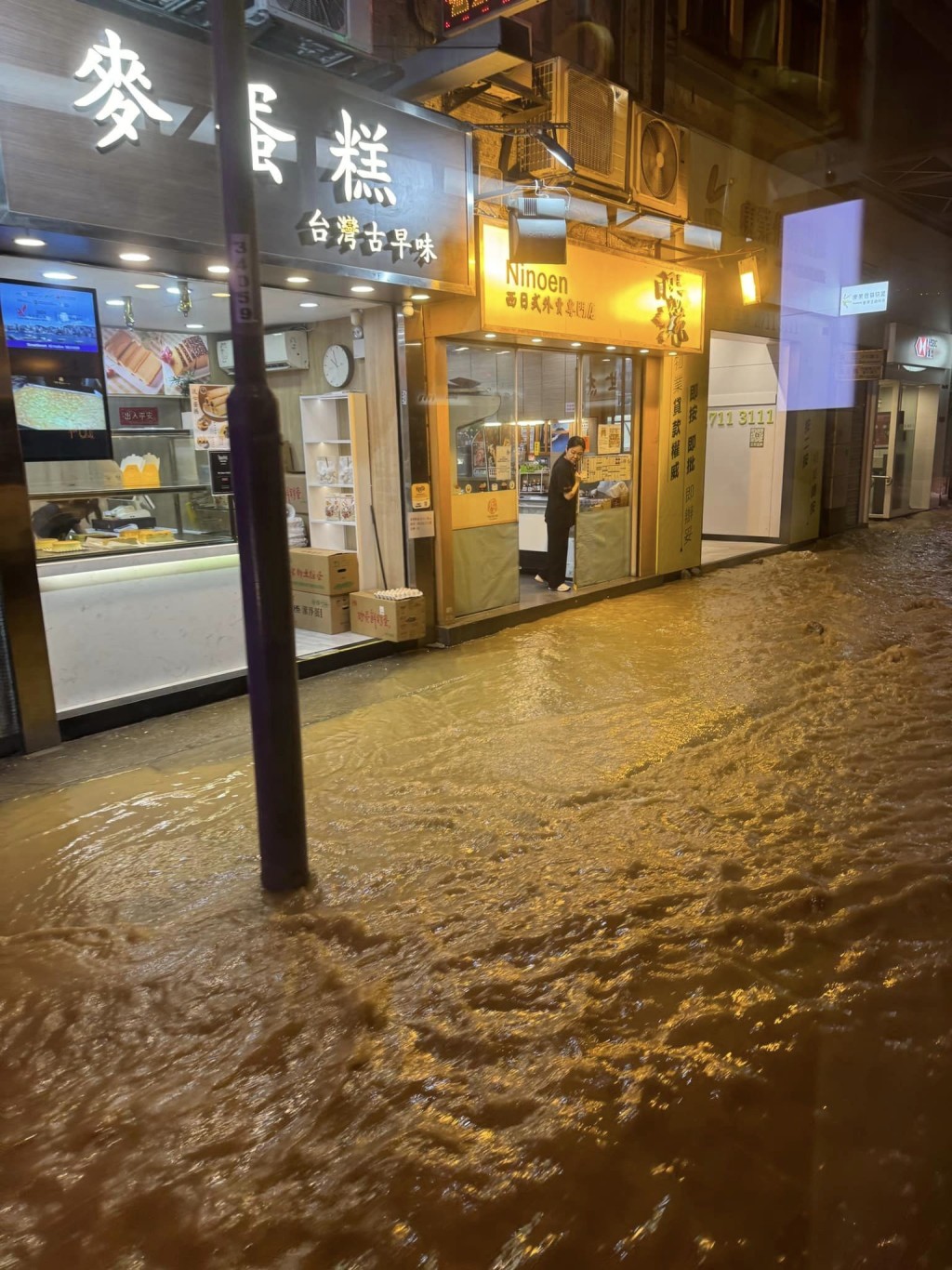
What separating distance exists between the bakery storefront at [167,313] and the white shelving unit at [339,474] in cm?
3

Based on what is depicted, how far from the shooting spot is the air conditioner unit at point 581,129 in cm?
800

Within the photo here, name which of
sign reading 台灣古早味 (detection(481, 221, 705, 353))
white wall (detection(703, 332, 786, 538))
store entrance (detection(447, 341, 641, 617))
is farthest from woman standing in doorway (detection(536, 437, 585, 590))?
white wall (detection(703, 332, 786, 538))

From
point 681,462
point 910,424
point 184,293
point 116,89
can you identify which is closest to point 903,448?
point 910,424

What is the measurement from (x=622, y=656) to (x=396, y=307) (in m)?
3.87

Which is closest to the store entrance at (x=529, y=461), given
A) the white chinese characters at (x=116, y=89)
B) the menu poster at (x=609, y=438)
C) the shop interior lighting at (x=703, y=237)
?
the menu poster at (x=609, y=438)

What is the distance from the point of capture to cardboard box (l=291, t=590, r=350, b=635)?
838 centimetres

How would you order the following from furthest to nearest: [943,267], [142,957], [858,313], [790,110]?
[943,267], [858,313], [790,110], [142,957]

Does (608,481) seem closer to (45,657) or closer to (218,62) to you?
(45,657)

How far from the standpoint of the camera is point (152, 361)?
9.29 meters

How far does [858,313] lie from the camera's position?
15.9 meters

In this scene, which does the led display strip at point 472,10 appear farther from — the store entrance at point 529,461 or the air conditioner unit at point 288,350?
the air conditioner unit at point 288,350

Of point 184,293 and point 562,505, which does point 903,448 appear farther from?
point 184,293

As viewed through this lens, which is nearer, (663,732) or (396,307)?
(663,732)

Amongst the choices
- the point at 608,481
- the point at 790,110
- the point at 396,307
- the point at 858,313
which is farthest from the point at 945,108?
the point at 396,307
